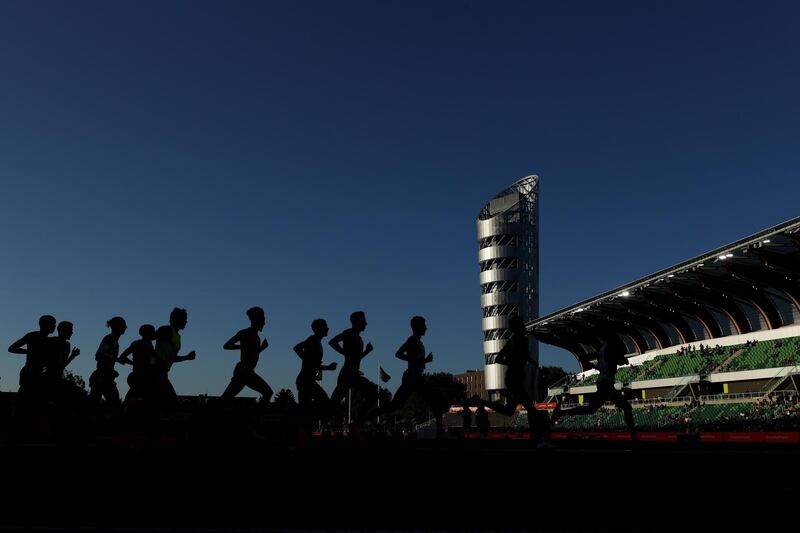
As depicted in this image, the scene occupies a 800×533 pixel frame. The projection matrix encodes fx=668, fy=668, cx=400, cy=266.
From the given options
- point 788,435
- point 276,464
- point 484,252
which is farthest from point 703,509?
point 484,252

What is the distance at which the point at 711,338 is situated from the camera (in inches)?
2425

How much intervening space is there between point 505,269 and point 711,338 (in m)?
55.0

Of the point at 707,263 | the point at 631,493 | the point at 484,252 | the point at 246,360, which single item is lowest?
the point at 631,493

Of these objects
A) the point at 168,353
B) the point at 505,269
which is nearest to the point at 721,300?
the point at 168,353

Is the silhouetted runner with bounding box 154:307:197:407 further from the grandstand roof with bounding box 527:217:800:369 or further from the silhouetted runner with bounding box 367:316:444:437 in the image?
the grandstand roof with bounding box 527:217:800:369

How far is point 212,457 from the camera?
6516 mm

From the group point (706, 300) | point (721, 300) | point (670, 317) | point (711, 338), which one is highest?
point (706, 300)

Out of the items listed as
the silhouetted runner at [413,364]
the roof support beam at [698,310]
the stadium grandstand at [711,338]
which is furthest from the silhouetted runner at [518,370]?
the roof support beam at [698,310]

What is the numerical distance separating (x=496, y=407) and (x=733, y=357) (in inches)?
1905

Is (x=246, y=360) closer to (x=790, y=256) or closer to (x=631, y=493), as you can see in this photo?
(x=631, y=493)

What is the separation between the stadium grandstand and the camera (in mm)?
41688

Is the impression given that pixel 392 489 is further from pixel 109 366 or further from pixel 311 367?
pixel 109 366

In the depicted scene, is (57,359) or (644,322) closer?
(57,359)

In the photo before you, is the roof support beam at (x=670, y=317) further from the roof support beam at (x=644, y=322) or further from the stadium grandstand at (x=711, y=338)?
the roof support beam at (x=644, y=322)
